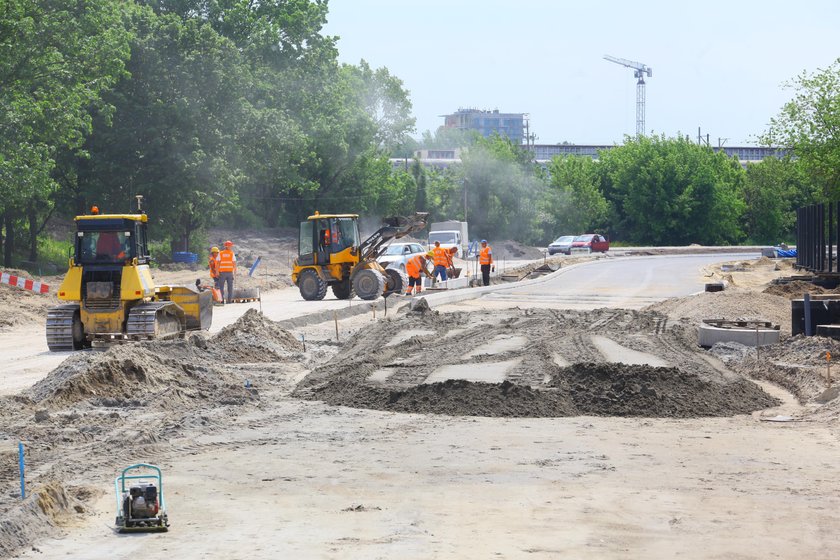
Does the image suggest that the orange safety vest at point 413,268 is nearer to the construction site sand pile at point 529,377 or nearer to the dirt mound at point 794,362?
the construction site sand pile at point 529,377

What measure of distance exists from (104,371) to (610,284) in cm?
2869

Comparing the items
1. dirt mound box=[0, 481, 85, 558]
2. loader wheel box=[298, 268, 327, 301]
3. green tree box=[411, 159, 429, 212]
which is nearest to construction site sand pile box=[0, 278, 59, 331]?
loader wheel box=[298, 268, 327, 301]

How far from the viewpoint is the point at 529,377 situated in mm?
15969

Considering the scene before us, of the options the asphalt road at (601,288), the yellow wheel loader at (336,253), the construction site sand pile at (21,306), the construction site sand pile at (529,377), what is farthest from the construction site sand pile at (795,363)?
the construction site sand pile at (21,306)

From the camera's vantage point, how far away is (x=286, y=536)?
27.2 ft

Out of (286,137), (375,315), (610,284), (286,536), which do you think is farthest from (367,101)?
(286,536)

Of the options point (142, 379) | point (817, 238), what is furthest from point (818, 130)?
point (142, 379)

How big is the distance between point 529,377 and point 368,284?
1670 centimetres

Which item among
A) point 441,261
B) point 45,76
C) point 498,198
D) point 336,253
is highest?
point 45,76

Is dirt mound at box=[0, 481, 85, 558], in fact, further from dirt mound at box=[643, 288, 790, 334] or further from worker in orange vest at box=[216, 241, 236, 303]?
worker in orange vest at box=[216, 241, 236, 303]

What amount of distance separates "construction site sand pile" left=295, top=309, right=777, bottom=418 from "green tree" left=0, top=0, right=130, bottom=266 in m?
16.1

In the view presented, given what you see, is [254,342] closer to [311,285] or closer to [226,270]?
[226,270]

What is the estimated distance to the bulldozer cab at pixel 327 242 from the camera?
3294 centimetres

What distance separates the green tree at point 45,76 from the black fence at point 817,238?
24.9 metres
